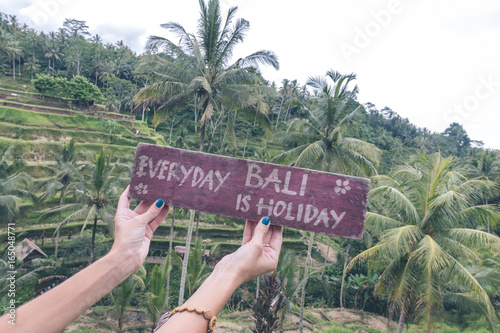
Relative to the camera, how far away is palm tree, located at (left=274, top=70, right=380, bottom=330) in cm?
724

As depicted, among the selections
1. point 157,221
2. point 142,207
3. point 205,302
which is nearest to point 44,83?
point 142,207

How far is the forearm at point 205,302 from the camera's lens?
967mm

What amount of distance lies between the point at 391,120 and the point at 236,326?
45.2 m

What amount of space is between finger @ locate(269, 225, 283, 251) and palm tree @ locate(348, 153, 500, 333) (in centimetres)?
350

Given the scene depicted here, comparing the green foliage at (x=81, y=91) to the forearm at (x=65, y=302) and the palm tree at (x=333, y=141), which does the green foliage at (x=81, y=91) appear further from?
the forearm at (x=65, y=302)

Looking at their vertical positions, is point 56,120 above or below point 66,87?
below

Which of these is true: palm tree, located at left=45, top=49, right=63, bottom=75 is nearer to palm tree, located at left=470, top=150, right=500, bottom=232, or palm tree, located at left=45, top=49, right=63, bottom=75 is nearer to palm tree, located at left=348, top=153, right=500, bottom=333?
palm tree, located at left=348, top=153, right=500, bottom=333

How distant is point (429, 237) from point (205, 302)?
4.96 meters

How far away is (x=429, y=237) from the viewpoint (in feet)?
15.5

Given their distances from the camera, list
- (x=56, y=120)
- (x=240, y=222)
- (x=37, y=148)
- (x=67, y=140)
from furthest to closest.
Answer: (x=56, y=120), (x=67, y=140), (x=240, y=222), (x=37, y=148)

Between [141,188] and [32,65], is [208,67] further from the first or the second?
[32,65]

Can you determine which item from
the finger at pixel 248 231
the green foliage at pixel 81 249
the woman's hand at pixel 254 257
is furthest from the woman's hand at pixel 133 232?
the green foliage at pixel 81 249

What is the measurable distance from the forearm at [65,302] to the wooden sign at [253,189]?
89cm

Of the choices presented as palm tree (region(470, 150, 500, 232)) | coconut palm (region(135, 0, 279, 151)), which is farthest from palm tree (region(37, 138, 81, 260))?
palm tree (region(470, 150, 500, 232))
